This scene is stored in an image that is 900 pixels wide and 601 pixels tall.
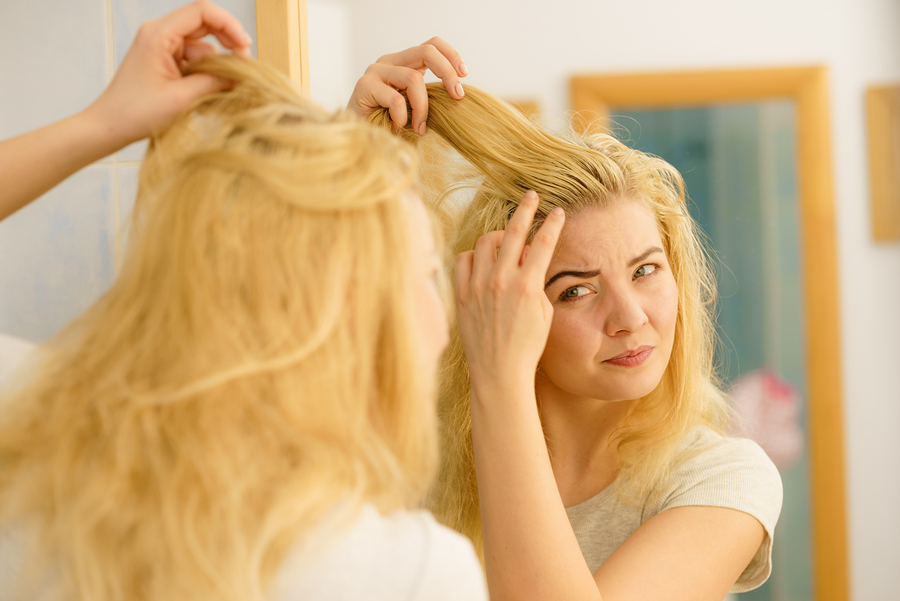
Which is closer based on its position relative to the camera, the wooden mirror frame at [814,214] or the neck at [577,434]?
the neck at [577,434]

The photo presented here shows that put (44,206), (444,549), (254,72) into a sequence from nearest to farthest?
(444,549), (254,72), (44,206)

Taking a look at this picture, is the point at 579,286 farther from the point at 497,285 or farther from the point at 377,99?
the point at 377,99

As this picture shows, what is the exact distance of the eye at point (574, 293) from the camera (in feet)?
2.34

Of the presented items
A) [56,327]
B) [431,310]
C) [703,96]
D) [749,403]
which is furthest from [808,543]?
[56,327]

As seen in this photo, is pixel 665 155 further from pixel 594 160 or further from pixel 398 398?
pixel 398 398

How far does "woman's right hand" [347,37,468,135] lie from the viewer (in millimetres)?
706

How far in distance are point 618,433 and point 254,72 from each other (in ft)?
1.98

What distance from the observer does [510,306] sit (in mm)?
614

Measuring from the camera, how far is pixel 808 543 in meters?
1.59

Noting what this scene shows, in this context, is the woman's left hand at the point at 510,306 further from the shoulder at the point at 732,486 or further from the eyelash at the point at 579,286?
the shoulder at the point at 732,486

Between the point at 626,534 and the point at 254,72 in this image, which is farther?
the point at 626,534

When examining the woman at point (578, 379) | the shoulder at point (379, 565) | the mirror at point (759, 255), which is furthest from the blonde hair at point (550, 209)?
the mirror at point (759, 255)

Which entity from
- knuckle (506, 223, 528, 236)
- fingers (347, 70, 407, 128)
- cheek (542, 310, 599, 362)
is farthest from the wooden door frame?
Result: cheek (542, 310, 599, 362)

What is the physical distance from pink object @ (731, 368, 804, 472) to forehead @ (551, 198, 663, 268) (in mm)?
1022
